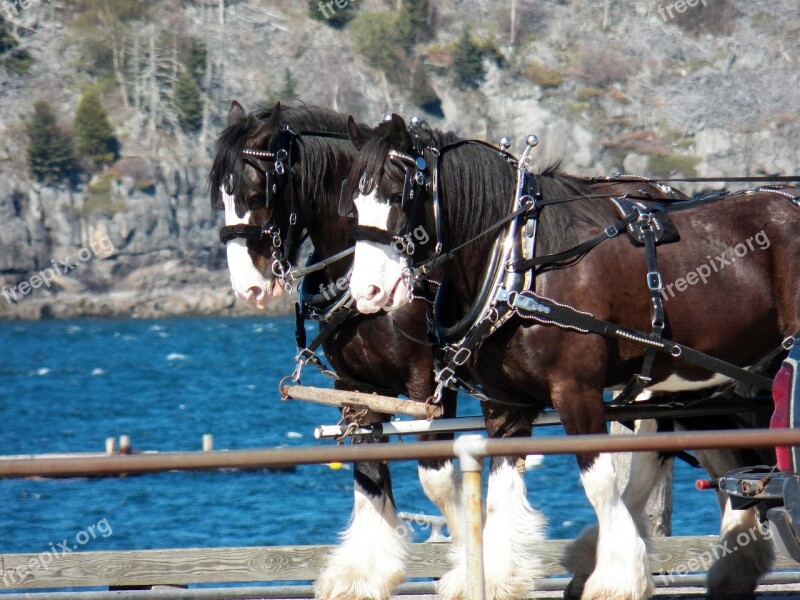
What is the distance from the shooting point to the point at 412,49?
152m

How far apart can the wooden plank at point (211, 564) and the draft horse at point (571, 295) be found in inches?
79.4

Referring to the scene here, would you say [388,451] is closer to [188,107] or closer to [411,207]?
[411,207]

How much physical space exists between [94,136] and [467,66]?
45.3m

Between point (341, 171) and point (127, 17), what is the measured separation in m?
161

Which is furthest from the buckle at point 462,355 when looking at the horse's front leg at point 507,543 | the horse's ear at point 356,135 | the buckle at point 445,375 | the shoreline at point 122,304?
the shoreline at point 122,304

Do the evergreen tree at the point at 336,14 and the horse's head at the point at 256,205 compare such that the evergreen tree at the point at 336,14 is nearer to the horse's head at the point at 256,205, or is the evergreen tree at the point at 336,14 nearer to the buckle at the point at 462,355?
the horse's head at the point at 256,205

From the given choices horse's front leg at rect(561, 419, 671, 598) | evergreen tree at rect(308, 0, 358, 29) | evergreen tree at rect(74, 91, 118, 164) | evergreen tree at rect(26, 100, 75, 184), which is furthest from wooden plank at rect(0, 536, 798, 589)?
evergreen tree at rect(308, 0, 358, 29)

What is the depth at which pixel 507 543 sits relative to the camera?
6027mm

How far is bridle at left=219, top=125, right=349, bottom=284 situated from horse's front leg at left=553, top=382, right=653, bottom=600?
74.0 inches

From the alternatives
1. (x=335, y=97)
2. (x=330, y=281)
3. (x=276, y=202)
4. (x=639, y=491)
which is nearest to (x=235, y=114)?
(x=276, y=202)

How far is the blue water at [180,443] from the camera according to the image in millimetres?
25141

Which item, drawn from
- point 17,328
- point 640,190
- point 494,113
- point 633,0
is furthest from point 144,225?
point 640,190

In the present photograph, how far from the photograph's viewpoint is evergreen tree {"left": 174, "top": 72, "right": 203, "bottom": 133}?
133750 millimetres

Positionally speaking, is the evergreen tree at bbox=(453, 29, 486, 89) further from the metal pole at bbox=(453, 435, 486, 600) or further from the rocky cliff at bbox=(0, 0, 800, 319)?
the metal pole at bbox=(453, 435, 486, 600)
